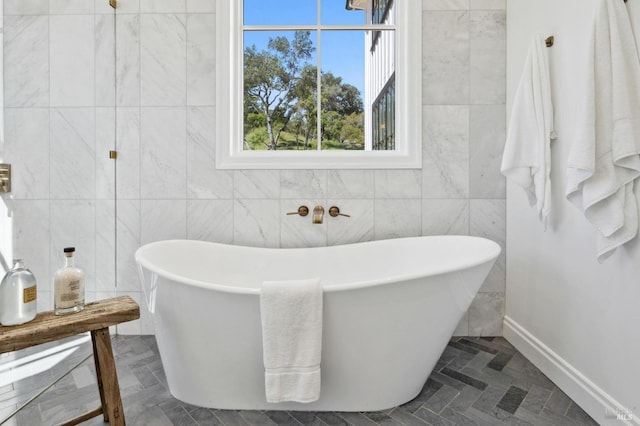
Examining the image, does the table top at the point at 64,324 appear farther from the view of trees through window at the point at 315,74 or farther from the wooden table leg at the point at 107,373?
the view of trees through window at the point at 315,74

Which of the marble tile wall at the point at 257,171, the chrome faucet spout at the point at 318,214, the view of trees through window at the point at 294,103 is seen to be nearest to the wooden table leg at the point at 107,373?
the marble tile wall at the point at 257,171

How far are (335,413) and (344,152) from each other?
147 cm

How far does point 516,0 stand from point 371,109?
1.04 m

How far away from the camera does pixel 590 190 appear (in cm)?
125

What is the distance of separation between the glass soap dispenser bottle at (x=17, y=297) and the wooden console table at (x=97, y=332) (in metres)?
0.03

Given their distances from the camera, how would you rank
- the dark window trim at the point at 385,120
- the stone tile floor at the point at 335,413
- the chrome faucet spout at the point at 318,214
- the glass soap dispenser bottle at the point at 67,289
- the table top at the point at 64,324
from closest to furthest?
the table top at the point at 64,324 → the glass soap dispenser bottle at the point at 67,289 → the stone tile floor at the point at 335,413 → the chrome faucet spout at the point at 318,214 → the dark window trim at the point at 385,120

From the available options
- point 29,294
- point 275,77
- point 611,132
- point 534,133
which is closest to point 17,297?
point 29,294

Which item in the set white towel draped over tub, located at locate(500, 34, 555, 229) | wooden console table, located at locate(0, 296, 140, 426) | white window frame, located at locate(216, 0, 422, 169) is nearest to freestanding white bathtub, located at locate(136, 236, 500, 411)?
wooden console table, located at locate(0, 296, 140, 426)

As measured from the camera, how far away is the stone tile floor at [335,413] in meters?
1.31

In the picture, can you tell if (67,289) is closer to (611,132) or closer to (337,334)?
(337,334)

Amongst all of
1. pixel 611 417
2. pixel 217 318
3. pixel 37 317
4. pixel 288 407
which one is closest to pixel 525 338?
pixel 611 417

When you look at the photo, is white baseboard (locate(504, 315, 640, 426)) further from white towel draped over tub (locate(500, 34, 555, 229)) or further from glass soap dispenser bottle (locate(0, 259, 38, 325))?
glass soap dispenser bottle (locate(0, 259, 38, 325))

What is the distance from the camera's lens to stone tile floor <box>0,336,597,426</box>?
4.28 ft

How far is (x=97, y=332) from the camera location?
117cm
